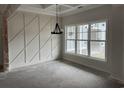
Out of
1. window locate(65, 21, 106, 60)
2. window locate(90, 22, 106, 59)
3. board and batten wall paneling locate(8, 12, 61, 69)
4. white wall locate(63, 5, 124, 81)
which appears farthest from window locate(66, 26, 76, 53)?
window locate(90, 22, 106, 59)

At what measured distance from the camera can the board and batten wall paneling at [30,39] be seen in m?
4.63

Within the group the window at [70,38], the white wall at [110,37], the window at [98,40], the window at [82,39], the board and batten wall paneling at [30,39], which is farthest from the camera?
the window at [70,38]

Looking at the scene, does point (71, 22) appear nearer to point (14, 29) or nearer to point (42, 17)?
point (42, 17)

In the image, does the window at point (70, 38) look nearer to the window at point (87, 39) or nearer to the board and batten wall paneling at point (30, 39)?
the window at point (87, 39)

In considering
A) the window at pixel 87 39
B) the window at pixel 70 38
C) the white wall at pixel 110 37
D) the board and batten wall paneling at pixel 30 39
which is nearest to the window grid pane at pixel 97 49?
the window at pixel 87 39

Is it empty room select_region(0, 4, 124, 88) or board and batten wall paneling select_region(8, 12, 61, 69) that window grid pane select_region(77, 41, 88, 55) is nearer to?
empty room select_region(0, 4, 124, 88)

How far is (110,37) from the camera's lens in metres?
3.53

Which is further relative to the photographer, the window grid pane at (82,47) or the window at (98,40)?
the window grid pane at (82,47)

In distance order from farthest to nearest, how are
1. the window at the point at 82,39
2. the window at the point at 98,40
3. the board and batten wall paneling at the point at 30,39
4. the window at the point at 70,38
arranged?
the window at the point at 70,38 → the window at the point at 82,39 → the board and batten wall paneling at the point at 30,39 → the window at the point at 98,40

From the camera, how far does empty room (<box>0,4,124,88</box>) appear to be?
323 centimetres

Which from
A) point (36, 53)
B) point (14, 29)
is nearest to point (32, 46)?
point (36, 53)

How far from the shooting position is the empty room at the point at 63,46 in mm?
3229

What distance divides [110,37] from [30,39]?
11.2 feet

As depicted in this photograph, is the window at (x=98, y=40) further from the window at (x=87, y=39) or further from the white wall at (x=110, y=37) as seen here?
the white wall at (x=110, y=37)
